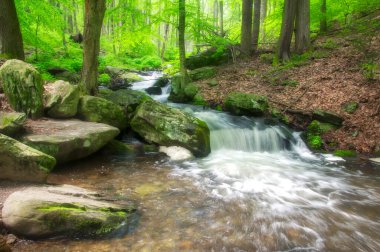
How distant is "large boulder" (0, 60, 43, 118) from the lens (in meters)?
6.48

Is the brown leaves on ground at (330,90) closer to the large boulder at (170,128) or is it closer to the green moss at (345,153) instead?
the green moss at (345,153)

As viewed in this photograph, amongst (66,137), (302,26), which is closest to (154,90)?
(302,26)

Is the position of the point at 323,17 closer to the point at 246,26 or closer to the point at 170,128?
the point at 246,26

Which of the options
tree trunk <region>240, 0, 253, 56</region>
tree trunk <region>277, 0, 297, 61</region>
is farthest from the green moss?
tree trunk <region>240, 0, 253, 56</region>

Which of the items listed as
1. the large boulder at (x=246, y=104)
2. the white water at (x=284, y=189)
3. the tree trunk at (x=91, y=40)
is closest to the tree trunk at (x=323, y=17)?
the large boulder at (x=246, y=104)

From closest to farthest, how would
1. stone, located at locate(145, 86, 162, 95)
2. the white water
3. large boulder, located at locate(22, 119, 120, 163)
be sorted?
the white water < large boulder, located at locate(22, 119, 120, 163) < stone, located at locate(145, 86, 162, 95)

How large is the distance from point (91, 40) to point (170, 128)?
3.39 metres

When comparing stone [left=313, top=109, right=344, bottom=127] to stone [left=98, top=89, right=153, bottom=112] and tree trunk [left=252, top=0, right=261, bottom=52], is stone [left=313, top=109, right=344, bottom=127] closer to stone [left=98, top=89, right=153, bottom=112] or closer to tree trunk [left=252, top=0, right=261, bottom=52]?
stone [left=98, top=89, right=153, bottom=112]

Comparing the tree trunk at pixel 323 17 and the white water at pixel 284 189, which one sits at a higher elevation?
the tree trunk at pixel 323 17

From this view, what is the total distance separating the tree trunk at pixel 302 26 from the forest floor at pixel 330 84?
2.07 ft

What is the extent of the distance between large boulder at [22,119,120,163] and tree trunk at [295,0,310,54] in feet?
32.8

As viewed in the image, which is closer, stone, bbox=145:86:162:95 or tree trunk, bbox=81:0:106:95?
tree trunk, bbox=81:0:106:95

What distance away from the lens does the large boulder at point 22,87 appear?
6.48 meters

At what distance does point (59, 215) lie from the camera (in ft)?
12.7
